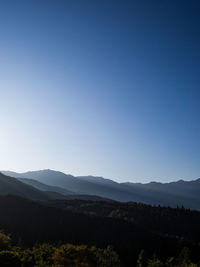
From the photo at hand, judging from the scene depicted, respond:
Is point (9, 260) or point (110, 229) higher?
point (9, 260)

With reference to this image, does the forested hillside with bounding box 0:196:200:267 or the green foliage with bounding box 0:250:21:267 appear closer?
the green foliage with bounding box 0:250:21:267

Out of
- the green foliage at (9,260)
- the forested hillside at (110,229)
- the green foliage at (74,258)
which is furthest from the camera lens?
the forested hillside at (110,229)

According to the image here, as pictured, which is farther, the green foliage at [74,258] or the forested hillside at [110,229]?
the forested hillside at [110,229]

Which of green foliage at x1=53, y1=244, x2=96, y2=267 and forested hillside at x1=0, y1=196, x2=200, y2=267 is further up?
green foliage at x1=53, y1=244, x2=96, y2=267

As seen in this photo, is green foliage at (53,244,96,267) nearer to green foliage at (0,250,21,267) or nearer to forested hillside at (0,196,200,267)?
green foliage at (0,250,21,267)

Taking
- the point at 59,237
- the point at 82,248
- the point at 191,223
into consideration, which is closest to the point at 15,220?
the point at 59,237

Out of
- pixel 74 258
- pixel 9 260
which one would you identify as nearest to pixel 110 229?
pixel 74 258

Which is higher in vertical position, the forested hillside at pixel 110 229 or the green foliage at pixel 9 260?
the green foliage at pixel 9 260

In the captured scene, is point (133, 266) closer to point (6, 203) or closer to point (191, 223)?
point (191, 223)

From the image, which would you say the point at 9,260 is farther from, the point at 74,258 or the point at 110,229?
the point at 110,229

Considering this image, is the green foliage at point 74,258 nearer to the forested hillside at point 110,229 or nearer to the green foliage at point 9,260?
the green foliage at point 9,260

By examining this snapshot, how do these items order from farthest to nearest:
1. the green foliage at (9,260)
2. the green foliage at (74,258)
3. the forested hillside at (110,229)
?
the forested hillside at (110,229) < the green foliage at (74,258) < the green foliage at (9,260)

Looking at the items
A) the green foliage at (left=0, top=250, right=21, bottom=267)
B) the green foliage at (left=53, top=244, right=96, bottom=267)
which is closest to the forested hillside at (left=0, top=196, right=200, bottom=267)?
the green foliage at (left=53, top=244, right=96, bottom=267)

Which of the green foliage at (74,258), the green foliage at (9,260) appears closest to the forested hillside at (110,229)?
the green foliage at (74,258)
